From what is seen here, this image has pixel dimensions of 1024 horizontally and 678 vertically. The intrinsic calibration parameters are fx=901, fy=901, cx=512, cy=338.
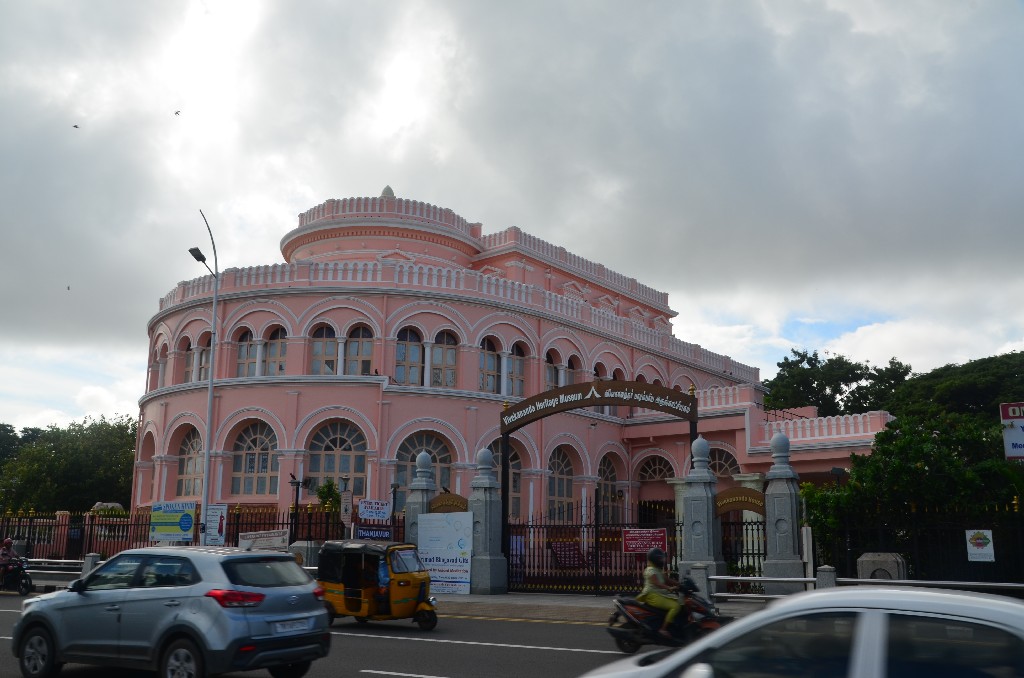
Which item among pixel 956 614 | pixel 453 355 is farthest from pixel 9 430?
pixel 956 614

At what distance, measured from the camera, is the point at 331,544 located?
551 inches

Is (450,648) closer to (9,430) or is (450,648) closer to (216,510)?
(216,510)

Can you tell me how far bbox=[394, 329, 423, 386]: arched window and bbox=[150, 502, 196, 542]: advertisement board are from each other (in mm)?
9484

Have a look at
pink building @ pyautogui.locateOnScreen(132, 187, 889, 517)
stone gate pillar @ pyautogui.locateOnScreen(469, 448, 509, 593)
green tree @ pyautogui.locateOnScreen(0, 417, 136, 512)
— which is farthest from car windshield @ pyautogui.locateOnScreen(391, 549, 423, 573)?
green tree @ pyautogui.locateOnScreen(0, 417, 136, 512)

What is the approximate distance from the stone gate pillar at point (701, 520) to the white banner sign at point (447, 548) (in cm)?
498

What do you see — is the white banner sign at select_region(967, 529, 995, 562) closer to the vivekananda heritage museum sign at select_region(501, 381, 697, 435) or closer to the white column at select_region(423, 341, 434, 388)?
the vivekananda heritage museum sign at select_region(501, 381, 697, 435)

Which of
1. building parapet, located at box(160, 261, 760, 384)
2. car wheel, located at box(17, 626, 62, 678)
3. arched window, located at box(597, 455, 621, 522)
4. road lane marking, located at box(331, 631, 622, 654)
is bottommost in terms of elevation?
road lane marking, located at box(331, 631, 622, 654)

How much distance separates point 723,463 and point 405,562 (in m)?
20.4

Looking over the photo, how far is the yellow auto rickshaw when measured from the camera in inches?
523

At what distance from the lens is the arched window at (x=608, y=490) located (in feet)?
108

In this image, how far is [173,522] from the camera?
20438 millimetres

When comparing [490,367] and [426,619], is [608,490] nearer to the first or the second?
[490,367]

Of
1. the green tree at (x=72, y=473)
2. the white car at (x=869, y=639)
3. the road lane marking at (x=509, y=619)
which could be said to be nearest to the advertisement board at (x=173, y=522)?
the road lane marking at (x=509, y=619)

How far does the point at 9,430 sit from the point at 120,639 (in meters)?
75.4
